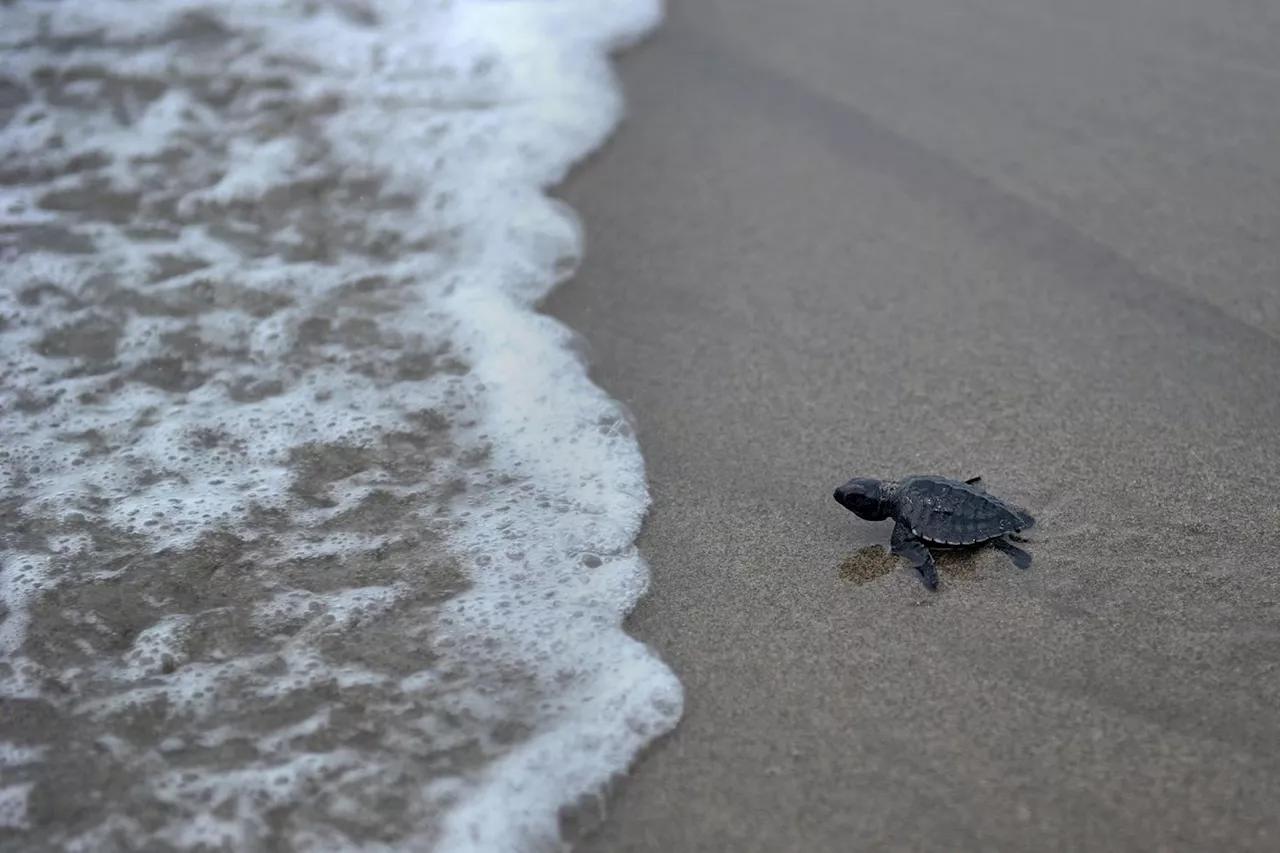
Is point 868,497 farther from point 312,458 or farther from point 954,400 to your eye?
point 312,458

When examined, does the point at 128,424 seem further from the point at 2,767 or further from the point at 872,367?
the point at 872,367

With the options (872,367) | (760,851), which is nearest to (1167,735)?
(760,851)

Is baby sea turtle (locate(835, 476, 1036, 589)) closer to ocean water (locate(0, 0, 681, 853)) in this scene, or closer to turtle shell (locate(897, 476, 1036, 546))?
turtle shell (locate(897, 476, 1036, 546))

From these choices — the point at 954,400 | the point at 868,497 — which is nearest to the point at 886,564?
the point at 868,497

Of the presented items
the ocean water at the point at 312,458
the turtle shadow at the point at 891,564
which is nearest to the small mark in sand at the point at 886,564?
the turtle shadow at the point at 891,564

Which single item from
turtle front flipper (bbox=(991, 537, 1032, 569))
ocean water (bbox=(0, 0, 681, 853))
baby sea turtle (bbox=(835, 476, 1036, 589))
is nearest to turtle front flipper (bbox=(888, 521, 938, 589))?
baby sea turtle (bbox=(835, 476, 1036, 589))

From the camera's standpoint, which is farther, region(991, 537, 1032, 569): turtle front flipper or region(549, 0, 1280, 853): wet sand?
region(991, 537, 1032, 569): turtle front flipper
